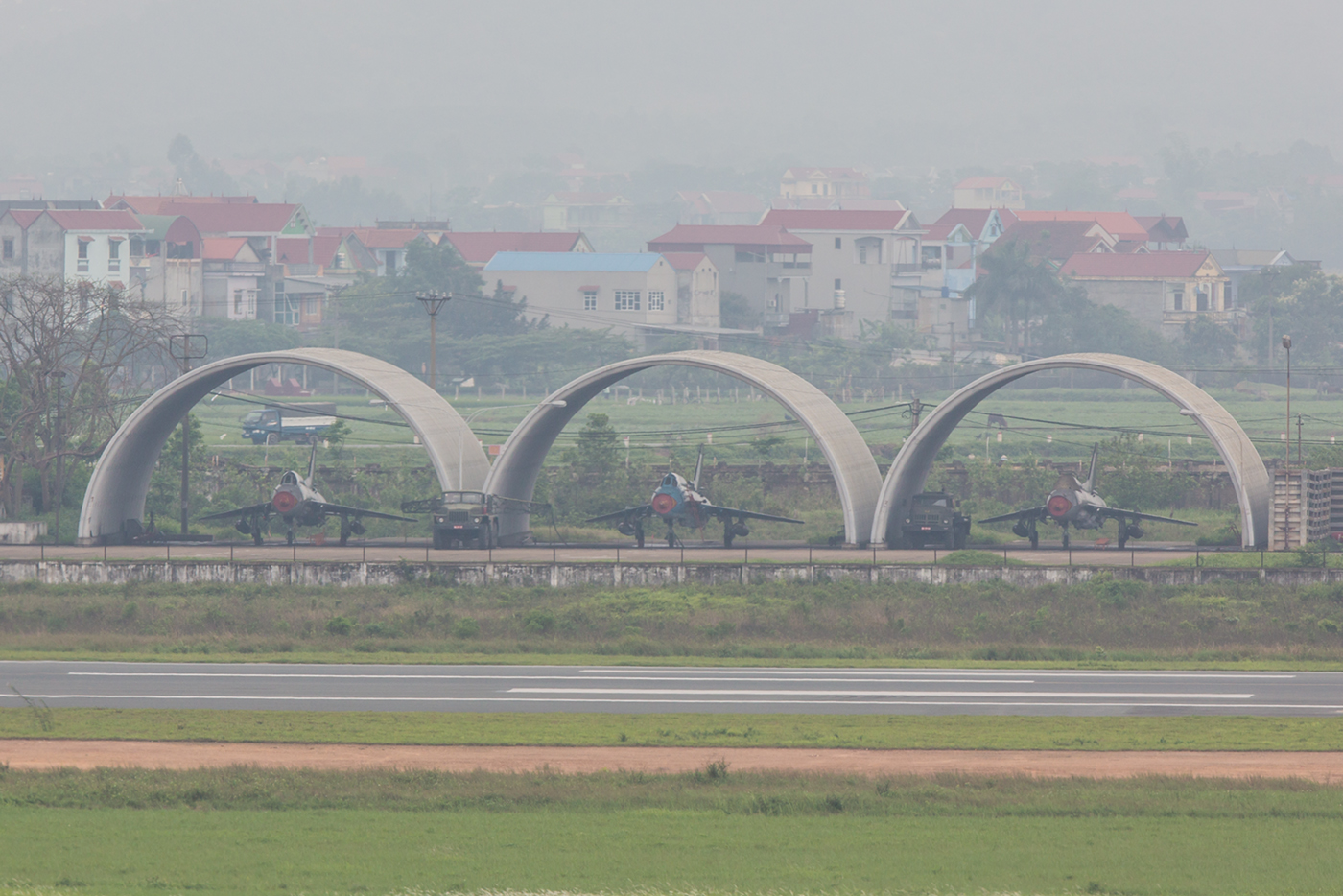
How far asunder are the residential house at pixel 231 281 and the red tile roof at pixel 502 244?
2134 centimetres

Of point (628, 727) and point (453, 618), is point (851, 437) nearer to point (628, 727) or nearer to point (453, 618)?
point (453, 618)

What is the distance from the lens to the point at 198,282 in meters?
154

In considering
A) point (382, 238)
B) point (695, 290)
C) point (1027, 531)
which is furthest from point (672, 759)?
point (382, 238)

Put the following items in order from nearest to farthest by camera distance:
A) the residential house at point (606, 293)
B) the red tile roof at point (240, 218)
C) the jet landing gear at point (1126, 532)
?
the jet landing gear at point (1126, 532) → the residential house at point (606, 293) → the red tile roof at point (240, 218)

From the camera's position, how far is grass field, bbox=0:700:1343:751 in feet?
83.6

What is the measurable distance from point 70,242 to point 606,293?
51440 millimetres

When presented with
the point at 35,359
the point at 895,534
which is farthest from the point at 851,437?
the point at 35,359

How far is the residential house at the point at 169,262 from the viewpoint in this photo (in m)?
151

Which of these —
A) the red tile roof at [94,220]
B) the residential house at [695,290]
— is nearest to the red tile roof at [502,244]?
the residential house at [695,290]

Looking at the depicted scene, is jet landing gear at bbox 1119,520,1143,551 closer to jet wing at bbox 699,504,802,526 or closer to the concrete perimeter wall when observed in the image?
the concrete perimeter wall

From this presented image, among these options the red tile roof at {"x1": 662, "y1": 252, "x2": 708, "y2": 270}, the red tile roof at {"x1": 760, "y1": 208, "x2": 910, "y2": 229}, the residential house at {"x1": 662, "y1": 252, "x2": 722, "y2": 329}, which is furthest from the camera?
the red tile roof at {"x1": 760, "y1": 208, "x2": 910, "y2": 229}

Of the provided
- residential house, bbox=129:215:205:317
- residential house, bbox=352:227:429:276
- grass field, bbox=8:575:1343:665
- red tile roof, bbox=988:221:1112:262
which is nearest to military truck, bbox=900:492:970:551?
grass field, bbox=8:575:1343:665

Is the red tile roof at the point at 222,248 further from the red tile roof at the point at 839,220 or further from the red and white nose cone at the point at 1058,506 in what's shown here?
the red and white nose cone at the point at 1058,506

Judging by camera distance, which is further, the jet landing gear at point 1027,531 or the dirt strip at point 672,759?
the jet landing gear at point 1027,531
